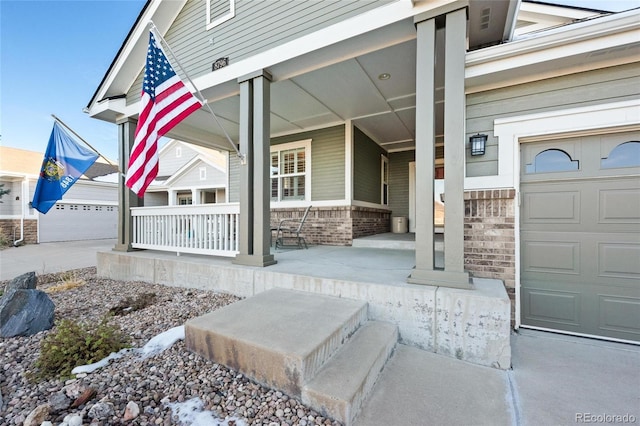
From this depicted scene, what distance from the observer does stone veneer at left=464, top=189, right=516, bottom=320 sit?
2928 mm

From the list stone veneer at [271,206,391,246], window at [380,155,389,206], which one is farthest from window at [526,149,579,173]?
window at [380,155,389,206]

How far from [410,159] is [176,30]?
6.49 m

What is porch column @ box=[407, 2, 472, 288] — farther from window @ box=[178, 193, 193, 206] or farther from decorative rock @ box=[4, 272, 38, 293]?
window @ box=[178, 193, 193, 206]

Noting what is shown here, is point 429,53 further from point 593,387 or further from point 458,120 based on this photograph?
point 593,387

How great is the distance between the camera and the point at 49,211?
463 inches

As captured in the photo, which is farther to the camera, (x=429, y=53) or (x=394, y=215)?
(x=394, y=215)

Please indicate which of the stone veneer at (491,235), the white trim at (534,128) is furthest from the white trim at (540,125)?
the stone veneer at (491,235)

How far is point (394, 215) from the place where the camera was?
825cm

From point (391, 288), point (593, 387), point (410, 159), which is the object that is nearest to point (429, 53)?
point (391, 288)

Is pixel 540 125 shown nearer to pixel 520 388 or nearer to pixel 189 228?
pixel 520 388

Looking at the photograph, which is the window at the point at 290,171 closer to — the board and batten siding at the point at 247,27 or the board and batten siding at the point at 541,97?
the board and batten siding at the point at 247,27

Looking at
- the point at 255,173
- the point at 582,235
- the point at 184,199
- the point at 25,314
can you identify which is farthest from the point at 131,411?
the point at 184,199

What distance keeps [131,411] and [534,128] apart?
4213mm

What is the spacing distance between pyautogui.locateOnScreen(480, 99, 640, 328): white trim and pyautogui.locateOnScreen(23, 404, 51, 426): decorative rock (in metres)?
3.91
